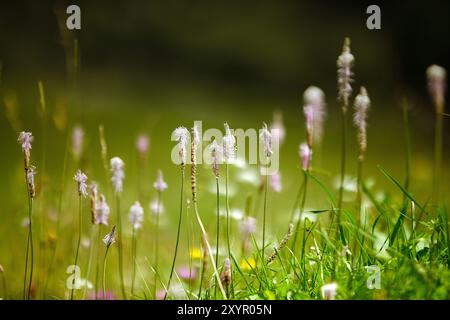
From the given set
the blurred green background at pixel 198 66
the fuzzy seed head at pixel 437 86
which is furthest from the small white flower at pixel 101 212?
the blurred green background at pixel 198 66

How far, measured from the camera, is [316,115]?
3.57 feet

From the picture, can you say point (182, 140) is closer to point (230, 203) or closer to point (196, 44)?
point (230, 203)

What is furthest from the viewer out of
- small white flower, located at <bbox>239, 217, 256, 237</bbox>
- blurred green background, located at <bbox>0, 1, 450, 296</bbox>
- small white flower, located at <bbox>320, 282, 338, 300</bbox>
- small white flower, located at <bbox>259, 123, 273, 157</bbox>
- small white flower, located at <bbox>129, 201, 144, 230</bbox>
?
blurred green background, located at <bbox>0, 1, 450, 296</bbox>

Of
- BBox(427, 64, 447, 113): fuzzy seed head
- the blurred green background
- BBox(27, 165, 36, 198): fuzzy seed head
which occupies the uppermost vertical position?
the blurred green background

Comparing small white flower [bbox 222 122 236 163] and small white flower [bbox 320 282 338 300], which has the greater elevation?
small white flower [bbox 222 122 236 163]

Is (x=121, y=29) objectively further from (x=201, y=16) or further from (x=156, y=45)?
(x=201, y=16)

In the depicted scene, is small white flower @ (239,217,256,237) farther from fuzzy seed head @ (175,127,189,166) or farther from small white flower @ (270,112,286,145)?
fuzzy seed head @ (175,127,189,166)

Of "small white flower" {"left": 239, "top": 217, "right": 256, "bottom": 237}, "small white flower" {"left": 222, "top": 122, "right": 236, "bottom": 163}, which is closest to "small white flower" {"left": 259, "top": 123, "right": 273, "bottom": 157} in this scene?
"small white flower" {"left": 222, "top": 122, "right": 236, "bottom": 163}

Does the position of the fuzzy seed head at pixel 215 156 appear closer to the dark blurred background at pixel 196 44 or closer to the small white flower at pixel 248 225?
the small white flower at pixel 248 225

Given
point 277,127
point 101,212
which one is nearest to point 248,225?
point 277,127

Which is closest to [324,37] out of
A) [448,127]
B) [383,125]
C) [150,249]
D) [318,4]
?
[318,4]

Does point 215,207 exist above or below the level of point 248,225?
above

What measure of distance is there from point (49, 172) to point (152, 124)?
122 centimetres

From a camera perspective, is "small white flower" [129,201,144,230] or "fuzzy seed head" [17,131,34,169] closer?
"fuzzy seed head" [17,131,34,169]
